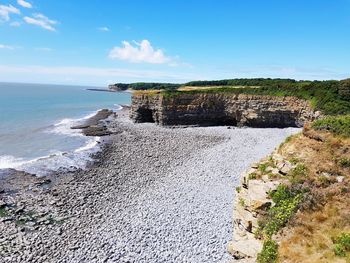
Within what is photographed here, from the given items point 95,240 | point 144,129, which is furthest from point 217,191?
point 144,129

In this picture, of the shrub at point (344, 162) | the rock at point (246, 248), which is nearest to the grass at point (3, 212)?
the rock at point (246, 248)

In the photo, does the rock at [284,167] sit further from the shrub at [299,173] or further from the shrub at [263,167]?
the shrub at [263,167]

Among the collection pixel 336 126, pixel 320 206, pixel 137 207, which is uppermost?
pixel 336 126

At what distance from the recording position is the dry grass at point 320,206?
10594 mm

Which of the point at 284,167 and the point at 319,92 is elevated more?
the point at 319,92

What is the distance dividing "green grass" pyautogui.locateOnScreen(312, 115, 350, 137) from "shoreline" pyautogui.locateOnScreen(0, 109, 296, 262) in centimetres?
881

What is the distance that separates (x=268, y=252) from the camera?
10.9 meters

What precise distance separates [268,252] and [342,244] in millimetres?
2347

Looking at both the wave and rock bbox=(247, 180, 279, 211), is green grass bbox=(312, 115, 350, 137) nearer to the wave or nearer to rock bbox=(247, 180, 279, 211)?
rock bbox=(247, 180, 279, 211)

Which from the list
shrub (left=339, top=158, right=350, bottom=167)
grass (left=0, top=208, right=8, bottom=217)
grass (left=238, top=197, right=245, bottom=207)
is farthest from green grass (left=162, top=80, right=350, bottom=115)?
grass (left=0, top=208, right=8, bottom=217)

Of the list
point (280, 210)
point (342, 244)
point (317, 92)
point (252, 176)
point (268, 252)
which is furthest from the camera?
point (317, 92)

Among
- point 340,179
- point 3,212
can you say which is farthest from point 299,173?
point 3,212

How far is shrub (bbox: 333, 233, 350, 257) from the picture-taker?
10117mm

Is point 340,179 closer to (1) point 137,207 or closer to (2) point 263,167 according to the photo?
(2) point 263,167
